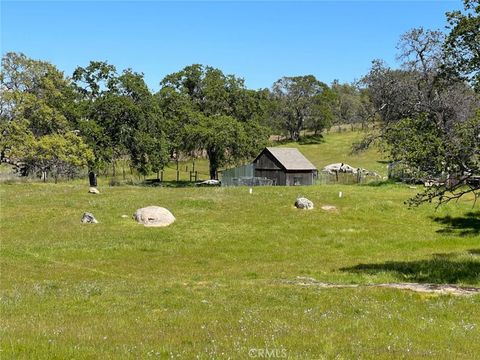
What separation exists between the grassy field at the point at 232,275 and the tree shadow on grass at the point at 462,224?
18cm

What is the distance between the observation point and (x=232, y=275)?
27.5 m

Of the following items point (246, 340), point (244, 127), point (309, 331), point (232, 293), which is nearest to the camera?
point (246, 340)

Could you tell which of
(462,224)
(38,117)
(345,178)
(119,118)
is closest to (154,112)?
(119,118)

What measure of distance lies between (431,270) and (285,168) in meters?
50.8

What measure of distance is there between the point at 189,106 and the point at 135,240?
54157mm

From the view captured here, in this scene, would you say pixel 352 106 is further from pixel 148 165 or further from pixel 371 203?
pixel 371 203

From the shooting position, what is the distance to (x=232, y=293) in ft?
64.4

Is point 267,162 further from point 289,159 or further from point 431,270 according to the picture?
point 431,270

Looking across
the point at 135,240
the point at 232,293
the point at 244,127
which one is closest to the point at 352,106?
the point at 244,127

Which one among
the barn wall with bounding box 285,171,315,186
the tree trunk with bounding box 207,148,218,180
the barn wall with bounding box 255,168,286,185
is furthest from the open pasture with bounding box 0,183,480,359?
the tree trunk with bounding box 207,148,218,180

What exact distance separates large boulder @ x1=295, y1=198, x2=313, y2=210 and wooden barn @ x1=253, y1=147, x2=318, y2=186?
2899cm

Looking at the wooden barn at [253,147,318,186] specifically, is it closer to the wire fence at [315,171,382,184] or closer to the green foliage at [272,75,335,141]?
the wire fence at [315,171,382,184]

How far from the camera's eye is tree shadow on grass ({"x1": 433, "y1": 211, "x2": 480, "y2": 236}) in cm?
4042

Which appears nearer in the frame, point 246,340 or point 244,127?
point 246,340
